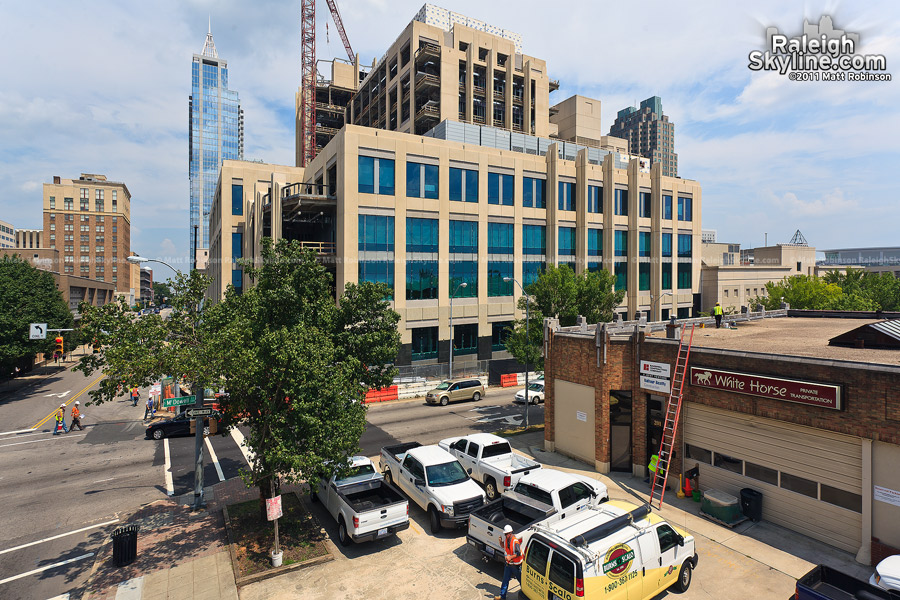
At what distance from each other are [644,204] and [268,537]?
5446cm

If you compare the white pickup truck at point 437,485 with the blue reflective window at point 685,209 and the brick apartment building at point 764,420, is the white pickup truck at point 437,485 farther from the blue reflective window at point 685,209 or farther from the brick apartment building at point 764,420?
the blue reflective window at point 685,209

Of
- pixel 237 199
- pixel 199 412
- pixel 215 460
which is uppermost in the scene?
pixel 237 199

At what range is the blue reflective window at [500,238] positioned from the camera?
46.6m

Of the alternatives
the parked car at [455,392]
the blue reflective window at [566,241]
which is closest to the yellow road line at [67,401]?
the parked car at [455,392]

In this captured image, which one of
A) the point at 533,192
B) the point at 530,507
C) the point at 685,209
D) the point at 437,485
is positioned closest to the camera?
the point at 530,507

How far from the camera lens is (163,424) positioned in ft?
85.6

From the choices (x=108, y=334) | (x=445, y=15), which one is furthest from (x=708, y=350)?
(x=445, y=15)

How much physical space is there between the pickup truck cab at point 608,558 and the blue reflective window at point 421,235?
108ft

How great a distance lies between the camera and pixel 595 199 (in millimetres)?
52844

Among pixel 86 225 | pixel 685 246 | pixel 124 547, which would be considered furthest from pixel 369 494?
pixel 86 225

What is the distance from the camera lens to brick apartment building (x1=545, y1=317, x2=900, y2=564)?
12.0 metres

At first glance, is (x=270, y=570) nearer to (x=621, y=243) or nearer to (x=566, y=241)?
(x=566, y=241)

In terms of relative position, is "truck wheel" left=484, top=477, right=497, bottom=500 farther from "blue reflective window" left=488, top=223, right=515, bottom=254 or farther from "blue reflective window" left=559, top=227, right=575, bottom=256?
"blue reflective window" left=559, top=227, right=575, bottom=256

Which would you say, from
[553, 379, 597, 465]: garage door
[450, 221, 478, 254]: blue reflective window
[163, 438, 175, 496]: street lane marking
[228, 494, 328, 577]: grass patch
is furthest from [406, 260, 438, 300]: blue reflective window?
[228, 494, 328, 577]: grass patch
